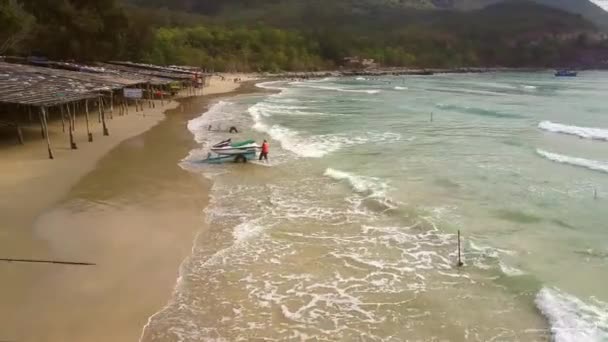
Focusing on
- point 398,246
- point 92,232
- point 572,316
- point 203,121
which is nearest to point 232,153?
point 92,232

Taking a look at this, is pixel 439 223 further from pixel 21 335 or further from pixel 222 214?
pixel 21 335

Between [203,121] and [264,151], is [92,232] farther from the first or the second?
[203,121]

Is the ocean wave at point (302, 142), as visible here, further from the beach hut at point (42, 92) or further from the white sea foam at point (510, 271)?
the white sea foam at point (510, 271)

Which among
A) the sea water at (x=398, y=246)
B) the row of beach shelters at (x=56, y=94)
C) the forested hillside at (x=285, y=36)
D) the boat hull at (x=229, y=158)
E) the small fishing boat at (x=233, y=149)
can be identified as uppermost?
the forested hillside at (x=285, y=36)

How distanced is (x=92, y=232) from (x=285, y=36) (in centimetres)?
10500

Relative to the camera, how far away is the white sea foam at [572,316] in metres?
8.49

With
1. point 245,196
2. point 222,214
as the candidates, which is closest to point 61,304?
point 222,214

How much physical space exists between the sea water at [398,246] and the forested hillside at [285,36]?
71.4ft

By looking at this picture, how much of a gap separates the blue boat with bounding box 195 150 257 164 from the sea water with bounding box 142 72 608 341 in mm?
569

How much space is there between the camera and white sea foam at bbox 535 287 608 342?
8.49 metres

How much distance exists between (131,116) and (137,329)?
81.3ft

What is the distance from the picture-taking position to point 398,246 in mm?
12516

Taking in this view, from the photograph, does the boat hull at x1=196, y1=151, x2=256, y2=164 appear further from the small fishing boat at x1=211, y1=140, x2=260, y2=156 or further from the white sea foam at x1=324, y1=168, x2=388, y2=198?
the white sea foam at x1=324, y1=168, x2=388, y2=198

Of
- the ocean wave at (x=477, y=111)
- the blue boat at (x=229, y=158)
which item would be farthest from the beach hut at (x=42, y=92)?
the ocean wave at (x=477, y=111)
